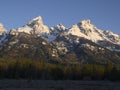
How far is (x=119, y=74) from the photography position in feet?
645

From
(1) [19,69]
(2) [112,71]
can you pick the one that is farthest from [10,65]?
(2) [112,71]

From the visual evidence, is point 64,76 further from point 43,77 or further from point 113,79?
point 113,79

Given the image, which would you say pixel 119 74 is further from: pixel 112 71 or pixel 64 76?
pixel 64 76

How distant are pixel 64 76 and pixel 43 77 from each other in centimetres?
1159

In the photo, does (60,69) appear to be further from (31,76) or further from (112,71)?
(112,71)

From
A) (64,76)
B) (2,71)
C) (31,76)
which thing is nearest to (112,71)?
(64,76)

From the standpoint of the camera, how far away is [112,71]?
198000mm

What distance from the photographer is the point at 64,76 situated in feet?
654

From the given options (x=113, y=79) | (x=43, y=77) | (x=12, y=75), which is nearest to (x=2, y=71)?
(x=12, y=75)

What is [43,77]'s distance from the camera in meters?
198

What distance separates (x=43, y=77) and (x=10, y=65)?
19.5m

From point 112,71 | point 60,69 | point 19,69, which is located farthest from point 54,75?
point 112,71

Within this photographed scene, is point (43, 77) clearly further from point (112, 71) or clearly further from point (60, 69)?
point (112, 71)

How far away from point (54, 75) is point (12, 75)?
2282 cm
